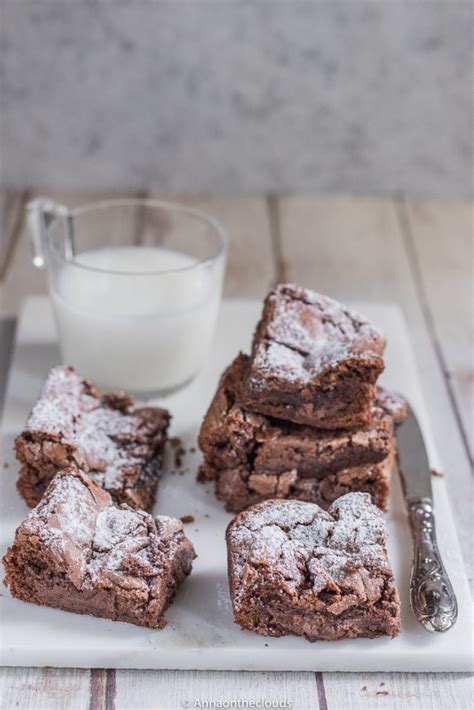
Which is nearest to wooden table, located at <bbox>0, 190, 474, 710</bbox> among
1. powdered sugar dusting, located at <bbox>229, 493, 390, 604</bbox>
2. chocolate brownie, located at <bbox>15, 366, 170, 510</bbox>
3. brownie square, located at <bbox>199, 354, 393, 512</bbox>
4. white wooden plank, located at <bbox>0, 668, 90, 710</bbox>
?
white wooden plank, located at <bbox>0, 668, 90, 710</bbox>

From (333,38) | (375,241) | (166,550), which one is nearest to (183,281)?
(166,550)

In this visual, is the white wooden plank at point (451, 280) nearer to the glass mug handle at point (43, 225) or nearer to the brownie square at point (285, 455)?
the brownie square at point (285, 455)

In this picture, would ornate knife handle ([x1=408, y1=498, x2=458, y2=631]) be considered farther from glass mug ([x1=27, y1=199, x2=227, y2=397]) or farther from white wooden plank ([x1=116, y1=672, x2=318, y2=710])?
glass mug ([x1=27, y1=199, x2=227, y2=397])

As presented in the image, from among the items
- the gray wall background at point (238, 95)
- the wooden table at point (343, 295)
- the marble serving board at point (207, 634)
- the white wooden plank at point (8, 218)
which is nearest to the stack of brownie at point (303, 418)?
the marble serving board at point (207, 634)

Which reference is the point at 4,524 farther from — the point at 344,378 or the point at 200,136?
the point at 200,136

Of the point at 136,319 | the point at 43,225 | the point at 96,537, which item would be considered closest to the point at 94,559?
the point at 96,537

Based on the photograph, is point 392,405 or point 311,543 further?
point 392,405

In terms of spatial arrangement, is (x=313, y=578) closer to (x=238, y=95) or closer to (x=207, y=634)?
(x=207, y=634)
